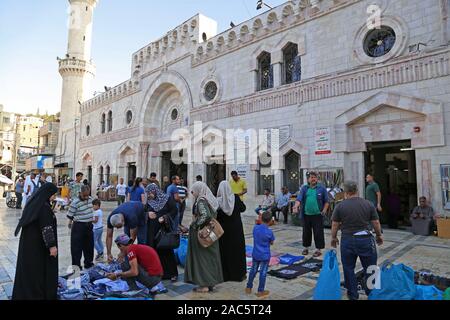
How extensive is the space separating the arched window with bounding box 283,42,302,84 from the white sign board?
7.50ft

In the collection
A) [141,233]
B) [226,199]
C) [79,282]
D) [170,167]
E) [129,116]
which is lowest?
[79,282]

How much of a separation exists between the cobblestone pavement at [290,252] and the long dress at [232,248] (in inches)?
6.6

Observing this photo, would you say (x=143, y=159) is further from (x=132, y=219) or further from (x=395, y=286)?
(x=395, y=286)

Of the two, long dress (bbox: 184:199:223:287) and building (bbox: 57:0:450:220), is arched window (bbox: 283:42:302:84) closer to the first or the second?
building (bbox: 57:0:450:220)

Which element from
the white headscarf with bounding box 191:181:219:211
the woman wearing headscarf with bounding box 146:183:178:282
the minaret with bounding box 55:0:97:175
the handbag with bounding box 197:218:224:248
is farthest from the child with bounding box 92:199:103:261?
the minaret with bounding box 55:0:97:175

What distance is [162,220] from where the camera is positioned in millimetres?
4441

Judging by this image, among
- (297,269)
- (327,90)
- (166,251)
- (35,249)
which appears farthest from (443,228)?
(35,249)

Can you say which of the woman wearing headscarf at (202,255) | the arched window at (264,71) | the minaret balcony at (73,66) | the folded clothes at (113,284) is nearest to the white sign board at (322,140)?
the arched window at (264,71)

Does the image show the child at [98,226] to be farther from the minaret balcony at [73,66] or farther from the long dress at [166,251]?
the minaret balcony at [73,66]

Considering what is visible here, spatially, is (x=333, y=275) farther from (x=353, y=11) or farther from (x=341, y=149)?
(x=353, y=11)

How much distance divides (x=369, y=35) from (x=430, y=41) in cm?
178

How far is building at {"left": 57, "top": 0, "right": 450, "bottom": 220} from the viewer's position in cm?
816

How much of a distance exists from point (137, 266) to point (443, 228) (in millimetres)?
7475

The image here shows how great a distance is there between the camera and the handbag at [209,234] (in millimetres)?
3861
